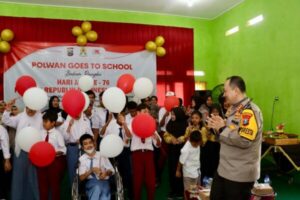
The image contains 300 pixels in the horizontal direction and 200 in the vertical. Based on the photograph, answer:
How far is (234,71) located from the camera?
19.5 feet

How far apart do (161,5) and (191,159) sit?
11.9 ft

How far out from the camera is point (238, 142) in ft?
6.31

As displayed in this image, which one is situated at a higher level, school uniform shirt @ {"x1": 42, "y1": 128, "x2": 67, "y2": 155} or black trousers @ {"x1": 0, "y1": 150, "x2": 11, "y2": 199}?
school uniform shirt @ {"x1": 42, "y1": 128, "x2": 67, "y2": 155}

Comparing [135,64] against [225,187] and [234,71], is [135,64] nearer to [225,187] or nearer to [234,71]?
[234,71]

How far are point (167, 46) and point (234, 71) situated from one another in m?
1.49

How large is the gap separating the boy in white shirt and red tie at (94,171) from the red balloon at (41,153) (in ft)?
1.00

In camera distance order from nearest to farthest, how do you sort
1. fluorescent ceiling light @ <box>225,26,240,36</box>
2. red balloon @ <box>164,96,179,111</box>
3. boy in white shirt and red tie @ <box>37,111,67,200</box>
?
boy in white shirt and red tie @ <box>37,111,67,200</box>
red balloon @ <box>164,96,179,111</box>
fluorescent ceiling light @ <box>225,26,240,36</box>

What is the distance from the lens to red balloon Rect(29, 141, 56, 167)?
2.68 metres

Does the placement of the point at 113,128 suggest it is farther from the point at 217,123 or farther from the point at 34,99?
the point at 217,123

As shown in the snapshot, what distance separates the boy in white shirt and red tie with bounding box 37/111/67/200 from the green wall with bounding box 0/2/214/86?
10.7ft

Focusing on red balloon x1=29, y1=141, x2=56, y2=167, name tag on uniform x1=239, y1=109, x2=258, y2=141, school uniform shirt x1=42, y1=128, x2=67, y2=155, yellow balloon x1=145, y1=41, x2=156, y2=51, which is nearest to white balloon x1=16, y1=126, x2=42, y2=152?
red balloon x1=29, y1=141, x2=56, y2=167

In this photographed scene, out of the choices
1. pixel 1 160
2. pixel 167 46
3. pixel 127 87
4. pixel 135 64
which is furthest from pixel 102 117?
pixel 167 46

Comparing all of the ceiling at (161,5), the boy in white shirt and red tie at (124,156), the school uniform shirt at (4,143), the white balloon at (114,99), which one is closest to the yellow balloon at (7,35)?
the ceiling at (161,5)

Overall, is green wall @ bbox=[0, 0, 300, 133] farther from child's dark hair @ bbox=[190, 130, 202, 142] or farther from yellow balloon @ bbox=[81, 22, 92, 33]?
child's dark hair @ bbox=[190, 130, 202, 142]
